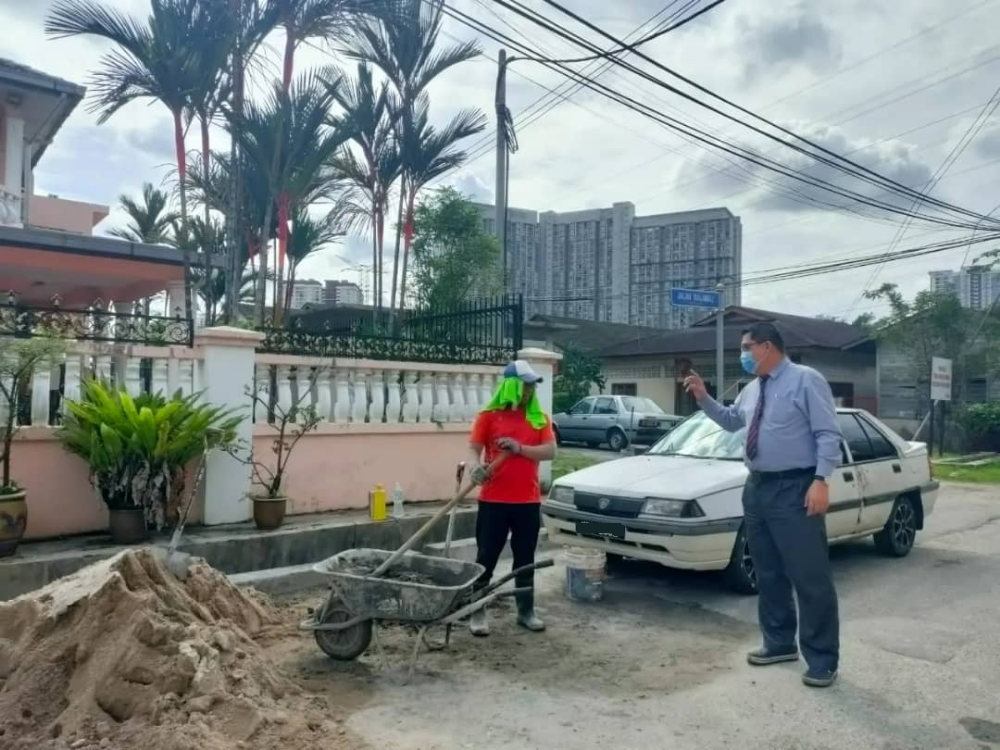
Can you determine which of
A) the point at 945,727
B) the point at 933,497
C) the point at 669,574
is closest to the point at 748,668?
the point at 945,727

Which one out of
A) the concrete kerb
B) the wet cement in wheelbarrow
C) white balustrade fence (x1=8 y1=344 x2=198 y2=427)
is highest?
white balustrade fence (x1=8 y1=344 x2=198 y2=427)

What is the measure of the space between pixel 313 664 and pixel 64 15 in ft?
28.9

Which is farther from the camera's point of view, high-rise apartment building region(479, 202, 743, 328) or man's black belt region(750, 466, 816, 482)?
high-rise apartment building region(479, 202, 743, 328)

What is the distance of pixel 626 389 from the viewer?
1134 inches

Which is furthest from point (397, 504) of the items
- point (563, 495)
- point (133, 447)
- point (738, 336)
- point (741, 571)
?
point (738, 336)

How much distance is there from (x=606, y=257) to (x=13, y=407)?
30.3 m

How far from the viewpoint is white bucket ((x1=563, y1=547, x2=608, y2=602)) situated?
607 centimetres

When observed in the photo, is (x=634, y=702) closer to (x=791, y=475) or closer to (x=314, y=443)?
(x=791, y=475)

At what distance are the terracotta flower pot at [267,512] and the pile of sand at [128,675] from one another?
258 cm

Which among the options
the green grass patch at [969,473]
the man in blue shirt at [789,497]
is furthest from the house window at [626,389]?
the man in blue shirt at [789,497]

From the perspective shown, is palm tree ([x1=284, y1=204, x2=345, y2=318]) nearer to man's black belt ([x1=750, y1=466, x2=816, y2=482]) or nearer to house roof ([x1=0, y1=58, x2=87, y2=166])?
house roof ([x1=0, y1=58, x2=87, y2=166])

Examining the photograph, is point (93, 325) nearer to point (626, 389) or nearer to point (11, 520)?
point (11, 520)

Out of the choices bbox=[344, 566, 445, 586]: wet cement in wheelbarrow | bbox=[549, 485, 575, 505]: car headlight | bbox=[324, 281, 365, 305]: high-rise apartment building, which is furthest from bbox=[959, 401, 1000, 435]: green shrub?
bbox=[344, 566, 445, 586]: wet cement in wheelbarrow

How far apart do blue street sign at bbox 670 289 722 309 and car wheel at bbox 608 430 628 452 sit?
8.38 metres
